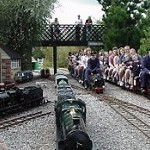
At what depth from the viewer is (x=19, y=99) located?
624 inches

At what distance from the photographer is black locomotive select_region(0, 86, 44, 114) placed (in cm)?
1480

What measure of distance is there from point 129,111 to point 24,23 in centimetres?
1745

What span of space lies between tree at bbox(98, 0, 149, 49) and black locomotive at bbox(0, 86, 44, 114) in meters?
15.1

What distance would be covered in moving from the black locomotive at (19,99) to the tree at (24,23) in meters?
13.5

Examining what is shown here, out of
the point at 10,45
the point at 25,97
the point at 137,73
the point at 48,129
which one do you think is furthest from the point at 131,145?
the point at 10,45

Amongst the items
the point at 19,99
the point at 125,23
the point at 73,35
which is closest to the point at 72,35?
the point at 73,35

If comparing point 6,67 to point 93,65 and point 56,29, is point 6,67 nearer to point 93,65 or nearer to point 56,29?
point 93,65

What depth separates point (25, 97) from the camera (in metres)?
16.1

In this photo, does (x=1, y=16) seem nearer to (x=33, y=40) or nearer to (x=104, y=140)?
(x=33, y=40)

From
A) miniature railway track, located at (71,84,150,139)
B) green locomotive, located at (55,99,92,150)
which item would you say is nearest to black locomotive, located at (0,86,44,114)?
miniature railway track, located at (71,84,150,139)

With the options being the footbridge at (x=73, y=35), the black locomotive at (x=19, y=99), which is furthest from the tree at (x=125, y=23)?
the black locomotive at (x=19, y=99)

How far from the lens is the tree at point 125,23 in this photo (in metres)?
31.4

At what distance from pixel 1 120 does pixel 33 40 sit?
18150mm

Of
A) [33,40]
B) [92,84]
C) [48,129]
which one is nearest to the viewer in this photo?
[48,129]
